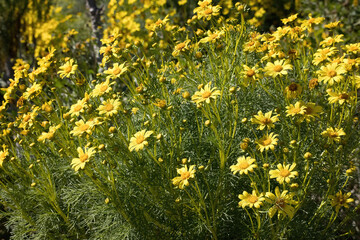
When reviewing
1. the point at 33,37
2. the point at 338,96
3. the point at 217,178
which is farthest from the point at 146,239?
the point at 33,37

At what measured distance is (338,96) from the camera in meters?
1.84

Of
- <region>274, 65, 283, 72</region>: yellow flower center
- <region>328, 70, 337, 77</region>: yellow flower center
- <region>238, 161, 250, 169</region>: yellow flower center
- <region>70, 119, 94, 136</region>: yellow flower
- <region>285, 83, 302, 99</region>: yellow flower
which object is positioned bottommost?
<region>238, 161, 250, 169</region>: yellow flower center

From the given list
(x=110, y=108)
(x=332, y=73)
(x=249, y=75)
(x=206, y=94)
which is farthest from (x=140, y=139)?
(x=332, y=73)

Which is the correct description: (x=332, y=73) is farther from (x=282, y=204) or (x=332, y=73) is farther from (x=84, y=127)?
(x=84, y=127)

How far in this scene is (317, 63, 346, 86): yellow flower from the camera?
186cm

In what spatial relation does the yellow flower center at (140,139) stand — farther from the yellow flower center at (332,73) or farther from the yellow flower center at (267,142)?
the yellow flower center at (332,73)

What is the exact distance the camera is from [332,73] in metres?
1.89

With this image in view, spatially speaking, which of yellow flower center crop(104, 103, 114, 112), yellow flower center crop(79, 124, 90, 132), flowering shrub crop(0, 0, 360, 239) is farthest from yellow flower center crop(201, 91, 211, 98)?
A: yellow flower center crop(79, 124, 90, 132)

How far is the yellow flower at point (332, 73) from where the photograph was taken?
186cm

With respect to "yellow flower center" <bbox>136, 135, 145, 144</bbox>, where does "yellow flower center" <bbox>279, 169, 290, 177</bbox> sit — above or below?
below

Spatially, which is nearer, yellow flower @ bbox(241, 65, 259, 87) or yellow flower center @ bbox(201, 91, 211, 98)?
yellow flower center @ bbox(201, 91, 211, 98)

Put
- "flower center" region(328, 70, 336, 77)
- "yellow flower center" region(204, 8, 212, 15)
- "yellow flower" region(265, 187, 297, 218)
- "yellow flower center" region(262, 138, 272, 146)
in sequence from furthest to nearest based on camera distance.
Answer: "yellow flower center" region(204, 8, 212, 15) → "flower center" region(328, 70, 336, 77) → "yellow flower center" region(262, 138, 272, 146) → "yellow flower" region(265, 187, 297, 218)

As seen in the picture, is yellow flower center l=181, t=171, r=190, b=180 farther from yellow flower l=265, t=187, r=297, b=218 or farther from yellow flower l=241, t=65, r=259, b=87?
yellow flower l=241, t=65, r=259, b=87

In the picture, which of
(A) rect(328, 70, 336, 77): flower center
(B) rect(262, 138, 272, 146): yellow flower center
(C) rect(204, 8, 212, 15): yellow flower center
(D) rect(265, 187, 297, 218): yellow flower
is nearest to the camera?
(D) rect(265, 187, 297, 218): yellow flower
